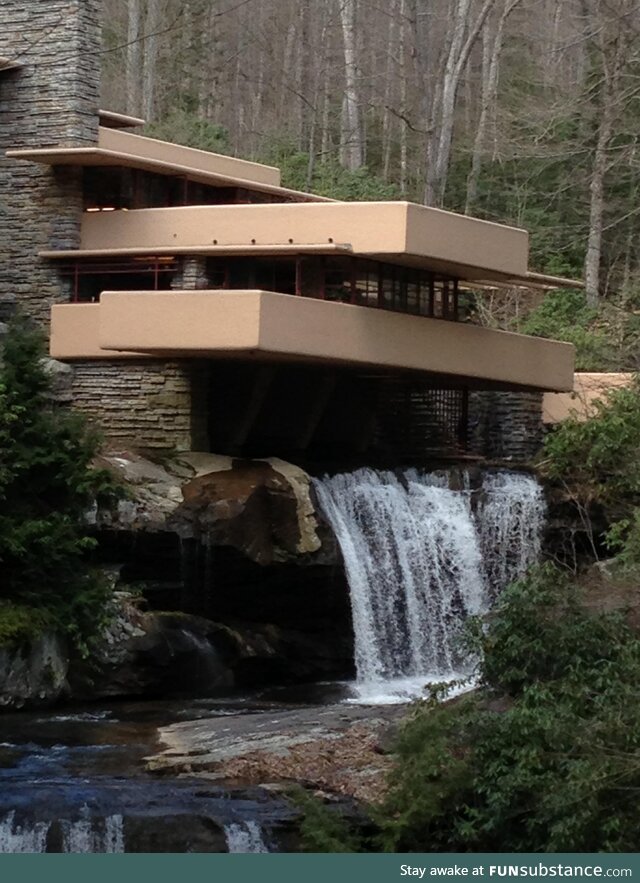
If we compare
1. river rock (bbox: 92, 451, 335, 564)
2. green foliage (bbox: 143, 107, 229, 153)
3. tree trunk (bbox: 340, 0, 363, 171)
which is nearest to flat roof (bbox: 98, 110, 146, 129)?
river rock (bbox: 92, 451, 335, 564)

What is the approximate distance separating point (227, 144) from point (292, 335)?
20.7 meters

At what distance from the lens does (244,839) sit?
16.3 meters

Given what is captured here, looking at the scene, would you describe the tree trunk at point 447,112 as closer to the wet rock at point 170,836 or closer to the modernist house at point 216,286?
the modernist house at point 216,286

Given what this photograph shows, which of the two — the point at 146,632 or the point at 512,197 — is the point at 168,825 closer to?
the point at 146,632

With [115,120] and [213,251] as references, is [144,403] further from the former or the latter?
[115,120]

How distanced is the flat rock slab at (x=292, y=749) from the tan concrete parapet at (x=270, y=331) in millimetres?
6526

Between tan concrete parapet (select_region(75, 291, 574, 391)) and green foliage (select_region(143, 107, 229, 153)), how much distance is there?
50.6ft

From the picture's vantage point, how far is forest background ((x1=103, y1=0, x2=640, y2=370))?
39.4 meters

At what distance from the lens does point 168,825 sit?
16359 mm

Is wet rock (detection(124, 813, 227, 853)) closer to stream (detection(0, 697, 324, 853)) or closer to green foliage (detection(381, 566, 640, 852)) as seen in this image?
stream (detection(0, 697, 324, 853))

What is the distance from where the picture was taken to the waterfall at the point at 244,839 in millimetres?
16281

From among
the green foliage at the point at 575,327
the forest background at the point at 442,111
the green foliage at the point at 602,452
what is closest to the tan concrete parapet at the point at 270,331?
the green foliage at the point at 602,452
